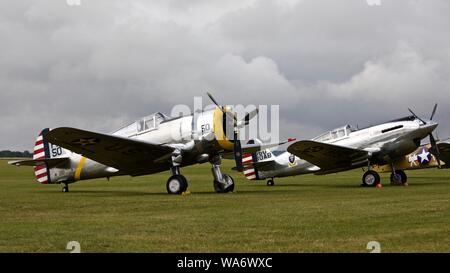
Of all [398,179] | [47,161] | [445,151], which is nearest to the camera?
[47,161]

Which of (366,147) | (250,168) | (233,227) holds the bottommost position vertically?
(233,227)

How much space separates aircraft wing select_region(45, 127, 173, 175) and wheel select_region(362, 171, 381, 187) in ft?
26.4

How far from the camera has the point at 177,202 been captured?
13.8 meters

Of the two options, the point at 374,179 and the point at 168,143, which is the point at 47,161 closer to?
the point at 168,143

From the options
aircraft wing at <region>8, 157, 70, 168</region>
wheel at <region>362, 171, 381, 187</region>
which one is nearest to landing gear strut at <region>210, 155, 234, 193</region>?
aircraft wing at <region>8, 157, 70, 168</region>

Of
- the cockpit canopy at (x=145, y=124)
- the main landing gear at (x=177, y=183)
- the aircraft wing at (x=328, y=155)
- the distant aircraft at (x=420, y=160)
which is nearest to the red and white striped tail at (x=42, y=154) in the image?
the cockpit canopy at (x=145, y=124)

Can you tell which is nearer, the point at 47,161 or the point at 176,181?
the point at 176,181

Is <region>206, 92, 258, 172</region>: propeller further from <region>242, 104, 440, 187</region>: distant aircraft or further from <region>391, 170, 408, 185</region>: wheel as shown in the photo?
<region>391, 170, 408, 185</region>: wheel

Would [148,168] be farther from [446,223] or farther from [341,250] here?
[341,250]

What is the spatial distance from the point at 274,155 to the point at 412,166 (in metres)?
6.27

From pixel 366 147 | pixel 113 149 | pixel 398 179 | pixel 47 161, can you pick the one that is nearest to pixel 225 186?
pixel 113 149

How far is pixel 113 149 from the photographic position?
17.1 m

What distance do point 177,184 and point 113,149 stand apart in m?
2.13
